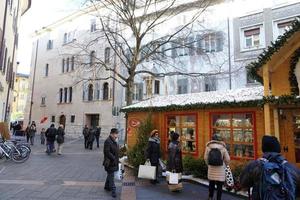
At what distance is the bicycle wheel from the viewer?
14157 millimetres

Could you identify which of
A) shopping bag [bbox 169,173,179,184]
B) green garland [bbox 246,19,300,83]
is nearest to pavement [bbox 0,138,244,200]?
shopping bag [bbox 169,173,179,184]

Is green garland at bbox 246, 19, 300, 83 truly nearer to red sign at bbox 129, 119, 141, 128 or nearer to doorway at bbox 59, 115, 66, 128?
red sign at bbox 129, 119, 141, 128

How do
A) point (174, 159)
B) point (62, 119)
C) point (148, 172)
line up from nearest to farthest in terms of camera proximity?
1. point (174, 159)
2. point (148, 172)
3. point (62, 119)

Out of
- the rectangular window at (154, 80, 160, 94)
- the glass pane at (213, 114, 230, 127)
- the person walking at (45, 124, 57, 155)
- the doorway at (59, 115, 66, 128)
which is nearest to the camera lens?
the glass pane at (213, 114, 230, 127)

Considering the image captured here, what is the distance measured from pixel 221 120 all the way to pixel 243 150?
50.1 inches

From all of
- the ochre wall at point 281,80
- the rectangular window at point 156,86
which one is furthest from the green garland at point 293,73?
the rectangular window at point 156,86

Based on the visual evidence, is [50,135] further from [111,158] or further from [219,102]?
[219,102]

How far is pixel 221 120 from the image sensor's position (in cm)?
1076

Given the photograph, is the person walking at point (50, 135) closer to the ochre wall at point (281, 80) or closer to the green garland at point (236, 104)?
the green garland at point (236, 104)

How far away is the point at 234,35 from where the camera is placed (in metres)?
23.8

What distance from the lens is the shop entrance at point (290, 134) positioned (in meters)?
9.22

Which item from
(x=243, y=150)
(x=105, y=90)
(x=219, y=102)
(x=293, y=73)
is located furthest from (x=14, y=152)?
(x=105, y=90)

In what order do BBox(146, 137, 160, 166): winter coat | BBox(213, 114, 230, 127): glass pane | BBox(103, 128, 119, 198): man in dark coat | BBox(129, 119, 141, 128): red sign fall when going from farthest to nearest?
1. BBox(129, 119, 141, 128): red sign
2. BBox(213, 114, 230, 127): glass pane
3. BBox(146, 137, 160, 166): winter coat
4. BBox(103, 128, 119, 198): man in dark coat

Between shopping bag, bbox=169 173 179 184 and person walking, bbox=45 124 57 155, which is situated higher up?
person walking, bbox=45 124 57 155
